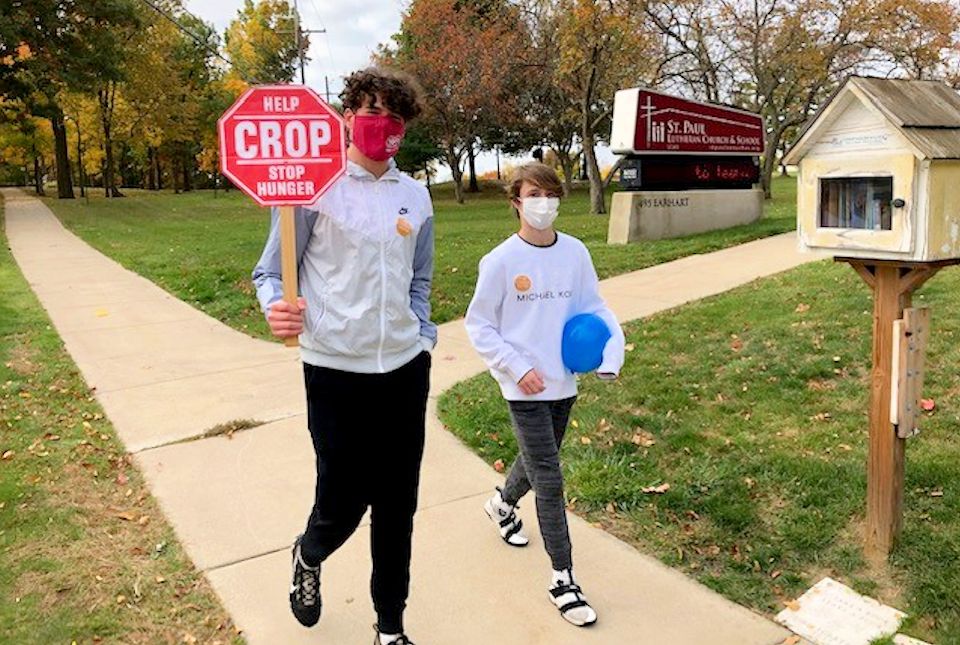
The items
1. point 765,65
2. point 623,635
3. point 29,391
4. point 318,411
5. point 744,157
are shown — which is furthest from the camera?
point 765,65

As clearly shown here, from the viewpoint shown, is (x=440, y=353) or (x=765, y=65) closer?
(x=440, y=353)

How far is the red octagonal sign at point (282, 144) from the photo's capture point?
96.1 inches

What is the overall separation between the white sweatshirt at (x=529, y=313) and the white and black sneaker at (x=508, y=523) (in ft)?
2.54

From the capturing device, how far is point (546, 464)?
118 inches

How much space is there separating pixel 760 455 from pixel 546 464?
64.8 inches

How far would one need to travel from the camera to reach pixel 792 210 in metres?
18.7

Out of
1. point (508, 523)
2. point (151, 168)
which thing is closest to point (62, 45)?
point (508, 523)

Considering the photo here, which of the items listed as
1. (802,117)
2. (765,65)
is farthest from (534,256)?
(802,117)

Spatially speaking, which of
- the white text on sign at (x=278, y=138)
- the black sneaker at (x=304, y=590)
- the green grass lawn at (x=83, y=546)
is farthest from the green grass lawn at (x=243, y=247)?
the white text on sign at (x=278, y=138)

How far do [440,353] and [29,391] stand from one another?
10.1 ft

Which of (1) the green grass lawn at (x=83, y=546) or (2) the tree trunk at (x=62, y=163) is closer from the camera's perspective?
(1) the green grass lawn at (x=83, y=546)

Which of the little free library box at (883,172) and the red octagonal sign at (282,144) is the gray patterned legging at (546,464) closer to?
the red octagonal sign at (282,144)

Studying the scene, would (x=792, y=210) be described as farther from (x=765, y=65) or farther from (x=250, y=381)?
(x=250, y=381)

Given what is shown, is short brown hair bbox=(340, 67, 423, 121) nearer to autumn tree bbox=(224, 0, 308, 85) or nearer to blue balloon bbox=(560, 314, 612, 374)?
blue balloon bbox=(560, 314, 612, 374)
